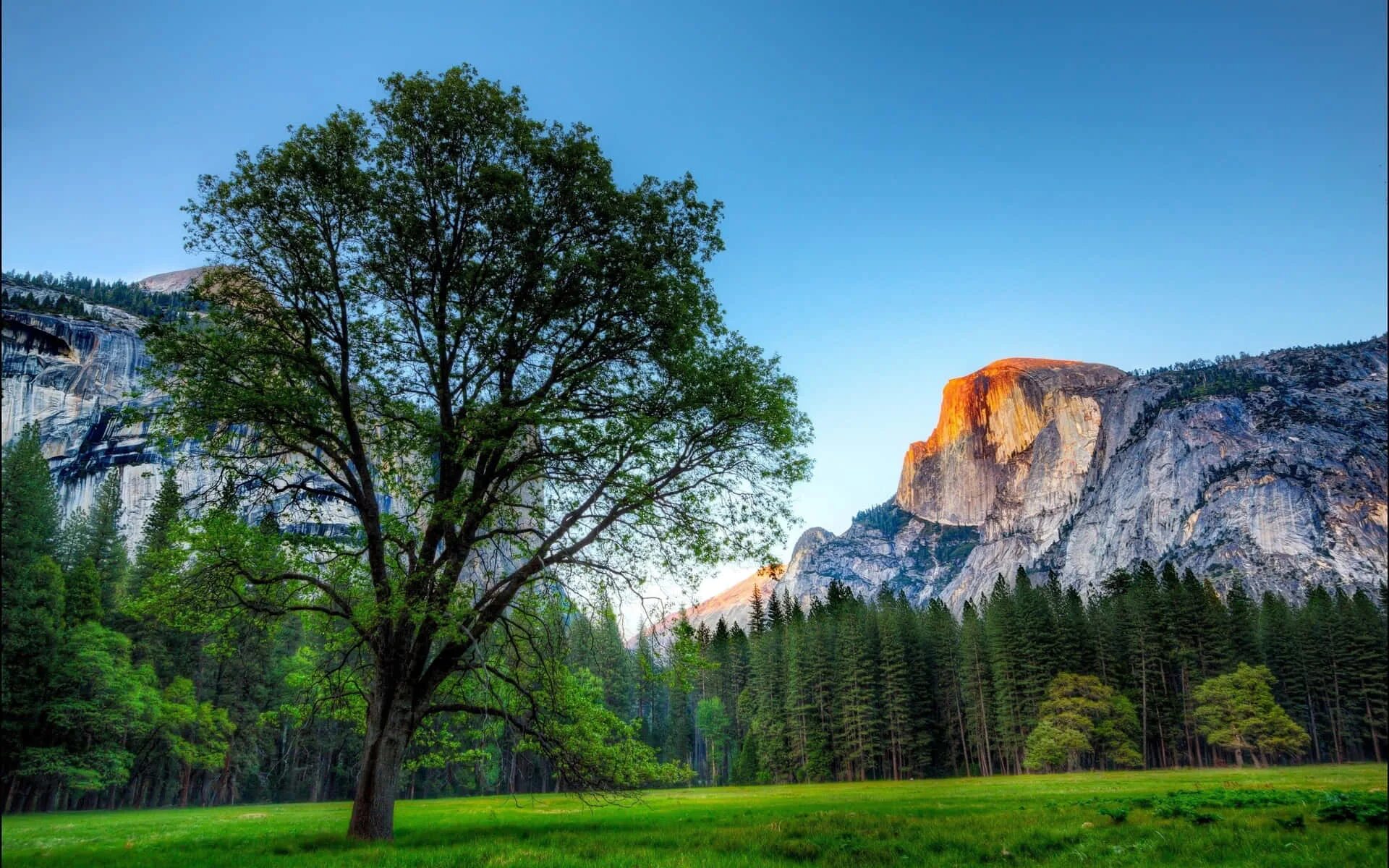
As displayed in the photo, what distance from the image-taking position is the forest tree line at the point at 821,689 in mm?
44750

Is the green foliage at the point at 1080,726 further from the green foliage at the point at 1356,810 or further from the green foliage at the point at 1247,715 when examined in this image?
the green foliage at the point at 1356,810

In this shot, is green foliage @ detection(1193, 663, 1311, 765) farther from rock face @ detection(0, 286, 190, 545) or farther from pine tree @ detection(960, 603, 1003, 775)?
rock face @ detection(0, 286, 190, 545)

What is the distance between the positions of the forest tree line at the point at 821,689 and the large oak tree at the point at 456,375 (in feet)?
93.9

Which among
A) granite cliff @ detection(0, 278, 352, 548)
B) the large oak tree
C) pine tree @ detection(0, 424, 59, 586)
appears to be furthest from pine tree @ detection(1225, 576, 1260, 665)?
granite cliff @ detection(0, 278, 352, 548)

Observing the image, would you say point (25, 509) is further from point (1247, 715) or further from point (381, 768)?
point (1247, 715)

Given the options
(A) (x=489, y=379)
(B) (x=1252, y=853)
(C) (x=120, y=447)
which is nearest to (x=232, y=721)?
(A) (x=489, y=379)

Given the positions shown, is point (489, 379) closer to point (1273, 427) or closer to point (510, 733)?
point (510, 733)

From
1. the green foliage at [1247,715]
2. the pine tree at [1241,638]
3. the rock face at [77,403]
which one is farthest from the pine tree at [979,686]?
the rock face at [77,403]

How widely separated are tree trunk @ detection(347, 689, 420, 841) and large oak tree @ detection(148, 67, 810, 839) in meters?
0.05

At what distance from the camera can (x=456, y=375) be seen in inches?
639

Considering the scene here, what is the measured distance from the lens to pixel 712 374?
51.6ft

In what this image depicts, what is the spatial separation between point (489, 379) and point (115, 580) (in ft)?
187

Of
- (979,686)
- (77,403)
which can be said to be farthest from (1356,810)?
(77,403)

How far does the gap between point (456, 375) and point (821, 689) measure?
7519 centimetres
